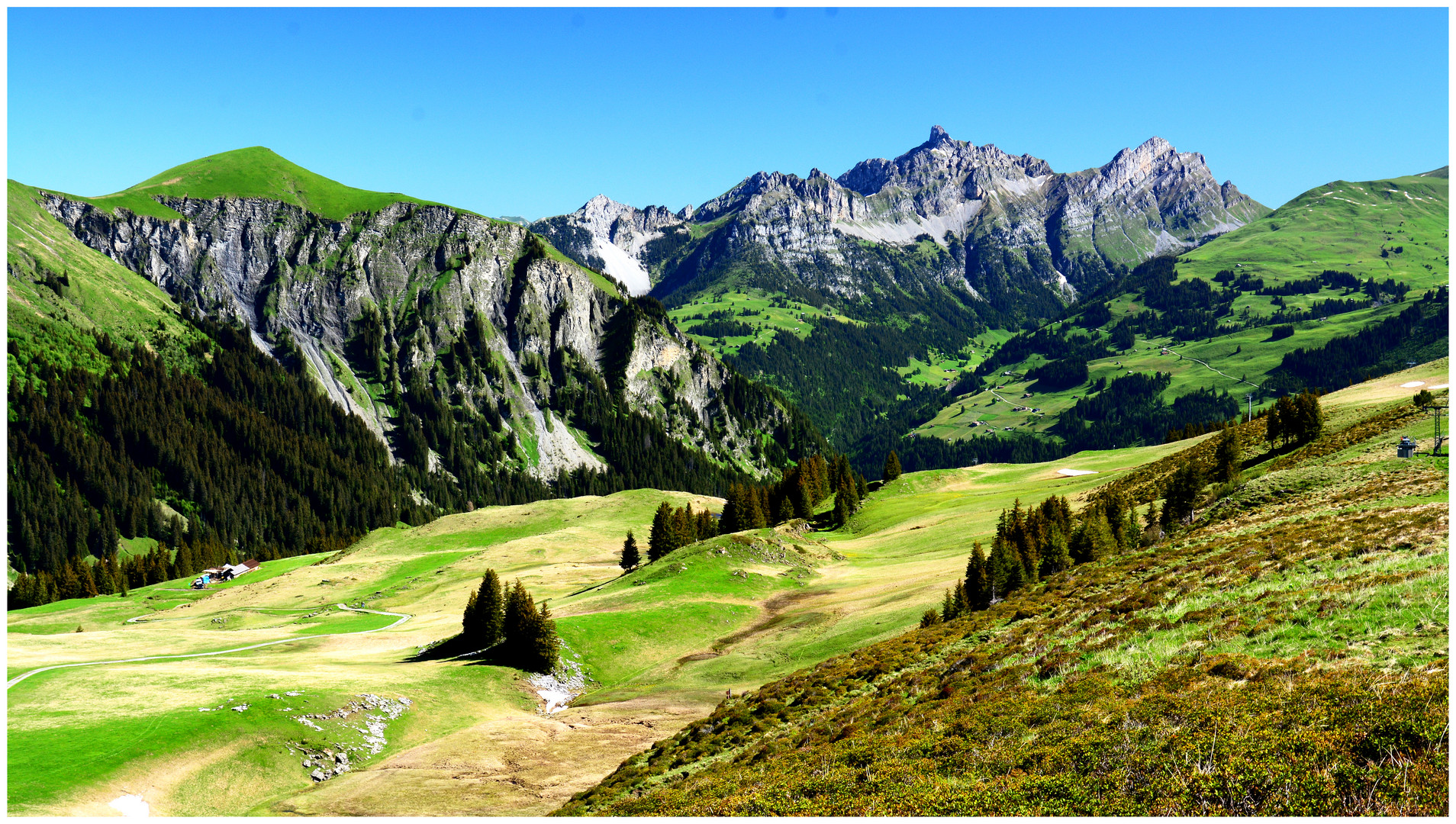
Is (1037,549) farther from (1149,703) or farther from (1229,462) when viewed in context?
(1149,703)

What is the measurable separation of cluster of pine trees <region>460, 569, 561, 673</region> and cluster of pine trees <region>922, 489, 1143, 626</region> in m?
28.1

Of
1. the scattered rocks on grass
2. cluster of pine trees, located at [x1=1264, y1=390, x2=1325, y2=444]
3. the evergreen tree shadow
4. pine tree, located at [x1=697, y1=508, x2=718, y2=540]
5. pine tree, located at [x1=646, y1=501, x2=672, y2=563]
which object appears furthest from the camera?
pine tree, located at [x1=697, y1=508, x2=718, y2=540]

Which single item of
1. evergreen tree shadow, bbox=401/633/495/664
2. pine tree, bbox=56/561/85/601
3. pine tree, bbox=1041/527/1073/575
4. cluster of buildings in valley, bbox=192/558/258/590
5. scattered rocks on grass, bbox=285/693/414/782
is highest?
pine tree, bbox=56/561/85/601

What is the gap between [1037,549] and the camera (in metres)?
73.9

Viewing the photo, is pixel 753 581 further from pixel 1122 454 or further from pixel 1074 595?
pixel 1122 454

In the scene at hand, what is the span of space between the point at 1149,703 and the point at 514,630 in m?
50.6

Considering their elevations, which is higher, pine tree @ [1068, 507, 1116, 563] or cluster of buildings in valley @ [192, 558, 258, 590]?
cluster of buildings in valley @ [192, 558, 258, 590]

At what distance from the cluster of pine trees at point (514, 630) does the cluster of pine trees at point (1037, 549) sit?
28.1 meters

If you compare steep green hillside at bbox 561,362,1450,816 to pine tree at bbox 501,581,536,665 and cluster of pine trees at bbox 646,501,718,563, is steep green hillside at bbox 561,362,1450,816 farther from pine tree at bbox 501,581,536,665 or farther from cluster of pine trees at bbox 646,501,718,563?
cluster of pine trees at bbox 646,501,718,563

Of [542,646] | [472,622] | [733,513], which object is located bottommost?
[542,646]

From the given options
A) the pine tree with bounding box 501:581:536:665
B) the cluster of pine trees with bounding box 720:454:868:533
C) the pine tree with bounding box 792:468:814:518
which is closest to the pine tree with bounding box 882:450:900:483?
the cluster of pine trees with bounding box 720:454:868:533

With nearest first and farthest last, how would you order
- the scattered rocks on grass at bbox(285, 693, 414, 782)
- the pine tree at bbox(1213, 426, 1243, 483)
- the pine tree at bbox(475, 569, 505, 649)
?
the scattered rocks on grass at bbox(285, 693, 414, 782)
the pine tree at bbox(475, 569, 505, 649)
the pine tree at bbox(1213, 426, 1243, 483)

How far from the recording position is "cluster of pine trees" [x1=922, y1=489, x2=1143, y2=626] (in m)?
61.5

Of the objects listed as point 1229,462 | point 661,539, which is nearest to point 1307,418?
point 1229,462
